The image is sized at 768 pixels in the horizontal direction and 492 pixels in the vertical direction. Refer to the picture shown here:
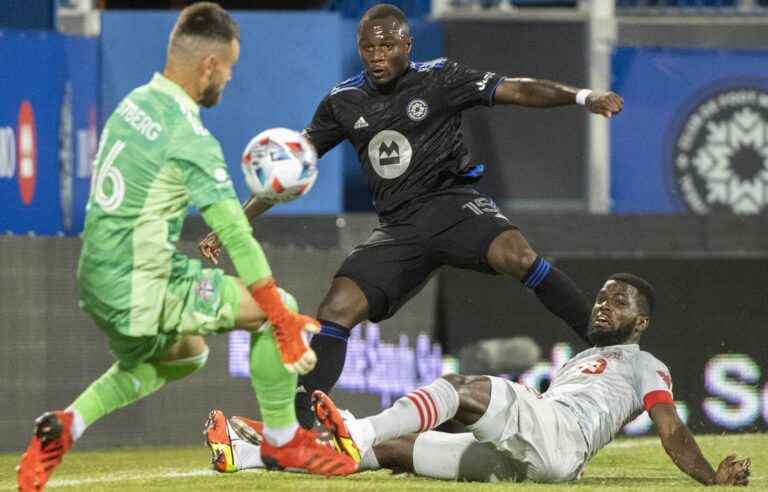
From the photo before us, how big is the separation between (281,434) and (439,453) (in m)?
1.23

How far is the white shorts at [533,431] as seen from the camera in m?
7.21

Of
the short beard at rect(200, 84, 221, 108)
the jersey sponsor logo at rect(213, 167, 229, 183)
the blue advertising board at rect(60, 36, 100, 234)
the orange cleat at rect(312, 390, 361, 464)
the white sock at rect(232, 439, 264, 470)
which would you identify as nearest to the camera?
the jersey sponsor logo at rect(213, 167, 229, 183)

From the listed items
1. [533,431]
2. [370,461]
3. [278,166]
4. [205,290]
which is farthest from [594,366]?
[205,290]

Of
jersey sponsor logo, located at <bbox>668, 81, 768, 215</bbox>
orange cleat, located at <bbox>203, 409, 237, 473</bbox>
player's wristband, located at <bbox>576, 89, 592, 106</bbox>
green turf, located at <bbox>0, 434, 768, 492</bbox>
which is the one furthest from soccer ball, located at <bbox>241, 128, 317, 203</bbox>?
jersey sponsor logo, located at <bbox>668, 81, 768, 215</bbox>

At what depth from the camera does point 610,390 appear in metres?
7.60

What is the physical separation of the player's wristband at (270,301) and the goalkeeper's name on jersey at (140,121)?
25.6 inches

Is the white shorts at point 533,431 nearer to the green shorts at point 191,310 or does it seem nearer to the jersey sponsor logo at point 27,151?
the green shorts at point 191,310

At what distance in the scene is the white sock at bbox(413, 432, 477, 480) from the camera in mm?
7613

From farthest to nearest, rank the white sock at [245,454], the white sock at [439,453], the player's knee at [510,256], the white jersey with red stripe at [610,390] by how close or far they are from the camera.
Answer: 1. the player's knee at [510,256]
2. the white sock at [245,454]
3. the white sock at [439,453]
4. the white jersey with red stripe at [610,390]

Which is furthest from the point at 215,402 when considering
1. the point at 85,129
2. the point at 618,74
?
the point at 618,74

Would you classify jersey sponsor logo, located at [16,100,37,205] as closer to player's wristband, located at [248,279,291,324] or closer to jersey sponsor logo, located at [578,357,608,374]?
jersey sponsor logo, located at [578,357,608,374]

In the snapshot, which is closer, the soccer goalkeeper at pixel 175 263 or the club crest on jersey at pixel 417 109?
the soccer goalkeeper at pixel 175 263

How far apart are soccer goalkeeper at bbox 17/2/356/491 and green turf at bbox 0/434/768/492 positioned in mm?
749

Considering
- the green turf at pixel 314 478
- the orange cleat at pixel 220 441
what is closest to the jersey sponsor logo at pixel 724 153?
the green turf at pixel 314 478
